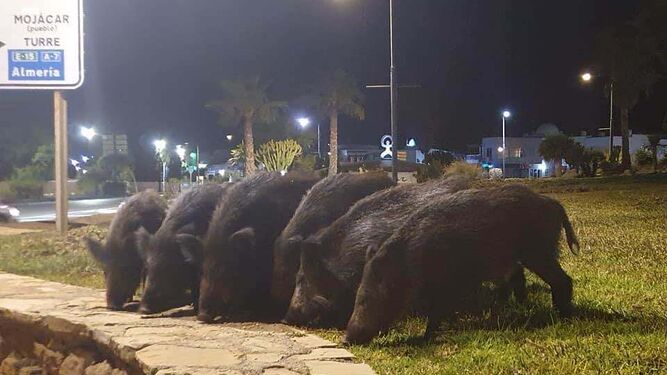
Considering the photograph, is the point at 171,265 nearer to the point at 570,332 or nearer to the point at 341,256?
the point at 341,256

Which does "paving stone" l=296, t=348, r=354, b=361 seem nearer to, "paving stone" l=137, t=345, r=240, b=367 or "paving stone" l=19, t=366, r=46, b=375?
"paving stone" l=137, t=345, r=240, b=367

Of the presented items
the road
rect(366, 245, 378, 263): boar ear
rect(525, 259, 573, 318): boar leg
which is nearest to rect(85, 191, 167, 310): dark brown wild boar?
rect(366, 245, 378, 263): boar ear

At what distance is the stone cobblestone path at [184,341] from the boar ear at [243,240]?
702 millimetres

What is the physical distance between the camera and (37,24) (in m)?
13.5

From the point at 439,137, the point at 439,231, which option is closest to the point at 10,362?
the point at 439,231

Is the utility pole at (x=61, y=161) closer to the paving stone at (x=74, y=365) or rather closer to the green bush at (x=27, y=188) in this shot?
the paving stone at (x=74, y=365)

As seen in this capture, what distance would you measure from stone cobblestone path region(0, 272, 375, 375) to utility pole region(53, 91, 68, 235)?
19.4 ft

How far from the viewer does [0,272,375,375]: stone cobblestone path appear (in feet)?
15.7

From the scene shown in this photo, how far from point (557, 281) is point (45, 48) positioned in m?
11.0

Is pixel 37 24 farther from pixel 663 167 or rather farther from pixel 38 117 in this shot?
pixel 38 117

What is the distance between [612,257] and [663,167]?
32584 mm

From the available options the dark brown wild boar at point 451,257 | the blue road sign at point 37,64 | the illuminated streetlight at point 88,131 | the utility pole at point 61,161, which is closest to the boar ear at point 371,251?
the dark brown wild boar at point 451,257

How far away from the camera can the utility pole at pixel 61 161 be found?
13633 mm

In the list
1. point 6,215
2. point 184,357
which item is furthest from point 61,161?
point 6,215
